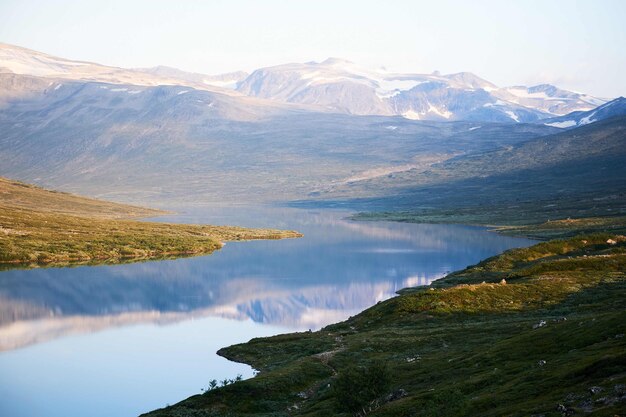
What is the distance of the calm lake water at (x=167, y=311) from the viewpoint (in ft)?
178

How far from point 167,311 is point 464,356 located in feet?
176

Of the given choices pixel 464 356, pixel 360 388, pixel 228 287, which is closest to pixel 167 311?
pixel 228 287

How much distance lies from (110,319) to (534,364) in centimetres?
5934

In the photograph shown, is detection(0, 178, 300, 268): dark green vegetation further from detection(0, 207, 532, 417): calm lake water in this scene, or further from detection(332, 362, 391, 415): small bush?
detection(332, 362, 391, 415): small bush

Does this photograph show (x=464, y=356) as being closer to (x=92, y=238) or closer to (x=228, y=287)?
(x=228, y=287)

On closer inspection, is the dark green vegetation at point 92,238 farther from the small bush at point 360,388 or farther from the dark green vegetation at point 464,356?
the small bush at point 360,388

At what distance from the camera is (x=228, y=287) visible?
110 metres

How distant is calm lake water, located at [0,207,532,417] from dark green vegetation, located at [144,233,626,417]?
25.3 ft

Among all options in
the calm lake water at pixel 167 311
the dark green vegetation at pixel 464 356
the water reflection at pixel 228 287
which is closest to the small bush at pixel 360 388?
the dark green vegetation at pixel 464 356

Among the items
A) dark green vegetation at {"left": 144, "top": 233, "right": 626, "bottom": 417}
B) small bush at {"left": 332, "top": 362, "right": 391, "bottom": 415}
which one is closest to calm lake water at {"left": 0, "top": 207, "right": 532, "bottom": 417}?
dark green vegetation at {"left": 144, "top": 233, "right": 626, "bottom": 417}

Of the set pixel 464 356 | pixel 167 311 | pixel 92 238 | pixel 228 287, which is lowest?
pixel 228 287

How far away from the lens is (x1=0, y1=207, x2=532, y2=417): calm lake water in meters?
54.1

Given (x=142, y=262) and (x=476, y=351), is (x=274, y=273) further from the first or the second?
(x=476, y=351)

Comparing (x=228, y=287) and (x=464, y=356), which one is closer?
(x=464, y=356)
